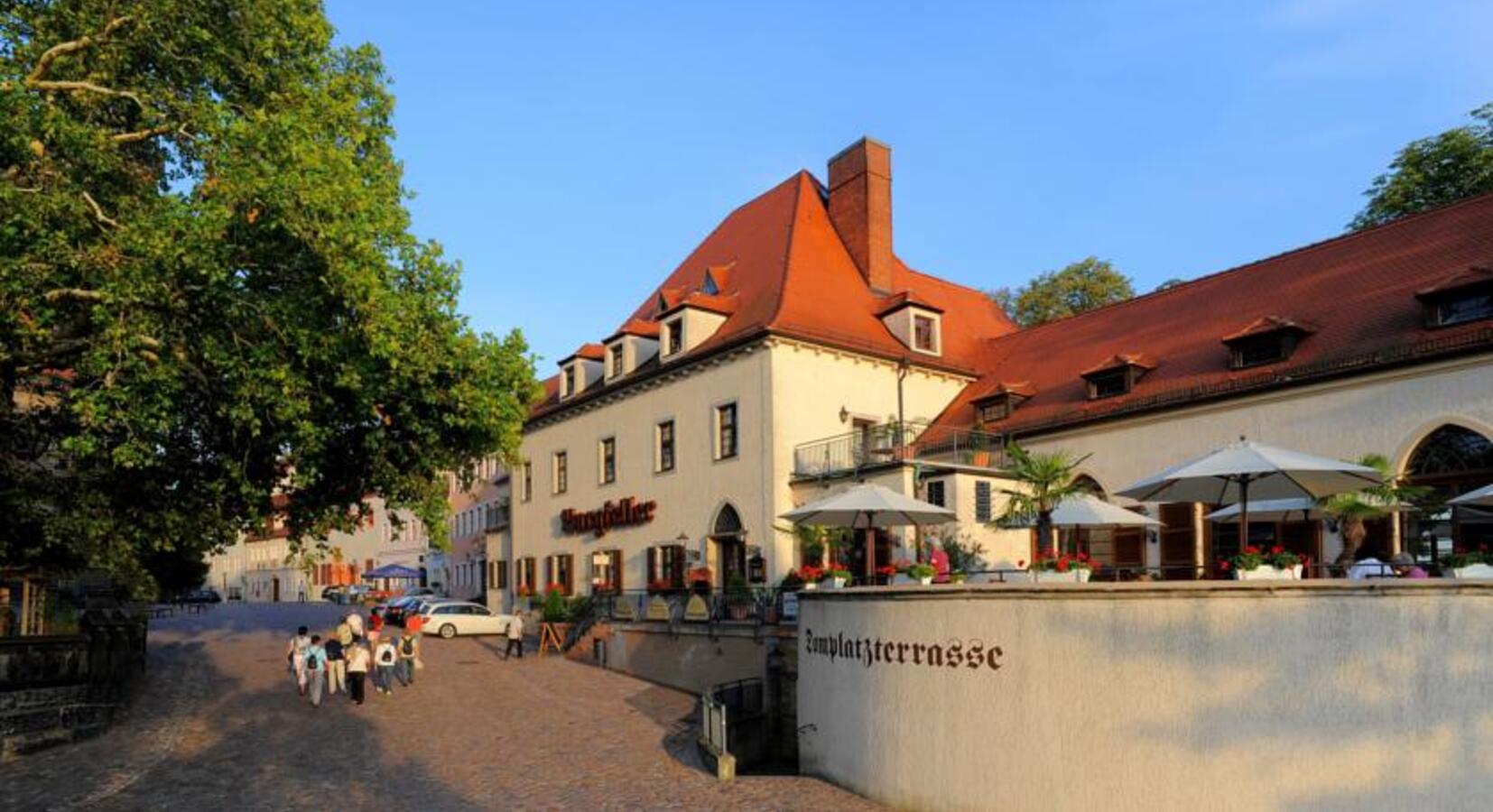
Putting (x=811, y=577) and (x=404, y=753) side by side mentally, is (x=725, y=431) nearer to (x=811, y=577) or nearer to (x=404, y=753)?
(x=811, y=577)

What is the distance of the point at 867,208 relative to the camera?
3300 cm

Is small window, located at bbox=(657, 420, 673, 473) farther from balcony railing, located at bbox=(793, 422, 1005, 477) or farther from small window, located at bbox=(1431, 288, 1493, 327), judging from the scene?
small window, located at bbox=(1431, 288, 1493, 327)

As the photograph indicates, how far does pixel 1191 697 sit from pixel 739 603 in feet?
48.9

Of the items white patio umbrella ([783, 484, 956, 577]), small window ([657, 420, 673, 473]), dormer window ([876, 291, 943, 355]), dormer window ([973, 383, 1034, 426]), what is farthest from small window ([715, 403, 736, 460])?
white patio umbrella ([783, 484, 956, 577])

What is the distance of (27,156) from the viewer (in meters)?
13.6

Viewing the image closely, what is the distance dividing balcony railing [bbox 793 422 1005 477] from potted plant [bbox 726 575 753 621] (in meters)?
4.09

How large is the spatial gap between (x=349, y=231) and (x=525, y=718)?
10.7 metres

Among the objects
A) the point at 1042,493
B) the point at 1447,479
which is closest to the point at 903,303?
the point at 1042,493

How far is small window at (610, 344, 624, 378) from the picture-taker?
3522 cm

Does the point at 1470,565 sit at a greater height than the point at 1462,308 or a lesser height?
lesser

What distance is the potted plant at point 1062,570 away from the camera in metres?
13.8

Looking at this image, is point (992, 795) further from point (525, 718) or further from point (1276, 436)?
point (1276, 436)

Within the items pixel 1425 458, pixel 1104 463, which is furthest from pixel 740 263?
pixel 1425 458

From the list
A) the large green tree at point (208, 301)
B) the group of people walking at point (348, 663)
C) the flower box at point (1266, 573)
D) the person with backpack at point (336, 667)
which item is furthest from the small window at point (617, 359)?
the flower box at point (1266, 573)
